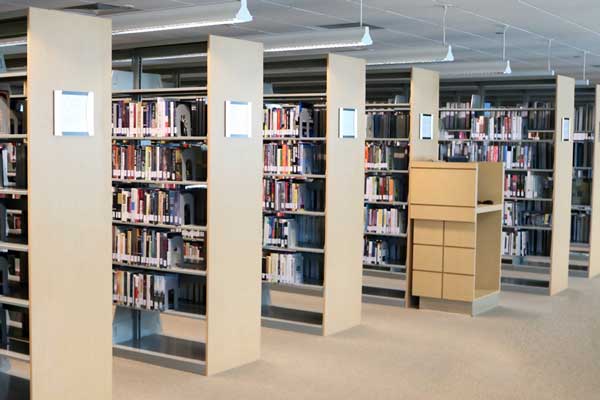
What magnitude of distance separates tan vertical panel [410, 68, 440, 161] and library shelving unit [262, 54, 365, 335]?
1.18 meters

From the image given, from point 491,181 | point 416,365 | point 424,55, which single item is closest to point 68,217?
point 416,365

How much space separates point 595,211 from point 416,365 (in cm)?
538

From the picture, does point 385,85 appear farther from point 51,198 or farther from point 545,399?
point 51,198

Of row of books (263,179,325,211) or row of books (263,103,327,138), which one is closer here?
row of books (263,103,327,138)

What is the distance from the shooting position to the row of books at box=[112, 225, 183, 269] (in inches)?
252

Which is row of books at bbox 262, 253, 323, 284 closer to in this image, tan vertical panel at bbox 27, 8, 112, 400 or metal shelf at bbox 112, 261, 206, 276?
metal shelf at bbox 112, 261, 206, 276

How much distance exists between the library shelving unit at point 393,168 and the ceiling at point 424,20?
0.84 metres

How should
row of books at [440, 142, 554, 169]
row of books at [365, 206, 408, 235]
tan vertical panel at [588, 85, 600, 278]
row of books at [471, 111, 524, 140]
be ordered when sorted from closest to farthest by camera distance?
1. row of books at [365, 206, 408, 235]
2. row of books at [440, 142, 554, 169]
3. row of books at [471, 111, 524, 140]
4. tan vertical panel at [588, 85, 600, 278]

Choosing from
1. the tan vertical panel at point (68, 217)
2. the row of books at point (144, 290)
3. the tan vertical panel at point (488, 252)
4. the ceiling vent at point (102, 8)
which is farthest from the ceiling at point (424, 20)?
the tan vertical panel at point (488, 252)

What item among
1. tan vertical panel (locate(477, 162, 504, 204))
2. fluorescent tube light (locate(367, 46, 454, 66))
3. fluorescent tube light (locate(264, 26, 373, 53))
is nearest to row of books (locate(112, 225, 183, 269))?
fluorescent tube light (locate(264, 26, 373, 53))

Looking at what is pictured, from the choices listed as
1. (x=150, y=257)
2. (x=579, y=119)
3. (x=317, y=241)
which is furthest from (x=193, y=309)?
(x=579, y=119)

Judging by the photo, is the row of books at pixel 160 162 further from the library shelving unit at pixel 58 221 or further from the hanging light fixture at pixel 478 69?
the hanging light fixture at pixel 478 69

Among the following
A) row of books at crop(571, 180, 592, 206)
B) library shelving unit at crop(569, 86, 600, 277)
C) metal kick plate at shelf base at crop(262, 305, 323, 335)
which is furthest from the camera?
row of books at crop(571, 180, 592, 206)

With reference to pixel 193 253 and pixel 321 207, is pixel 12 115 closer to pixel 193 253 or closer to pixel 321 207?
pixel 193 253
